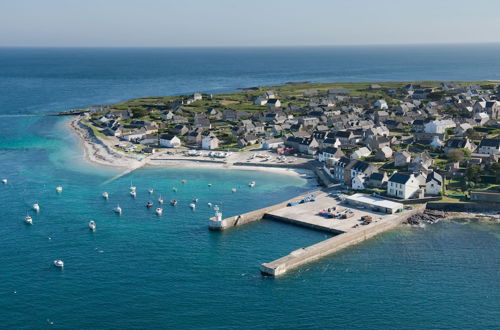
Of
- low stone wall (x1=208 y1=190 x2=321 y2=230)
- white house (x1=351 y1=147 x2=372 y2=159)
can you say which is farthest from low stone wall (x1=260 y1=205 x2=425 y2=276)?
white house (x1=351 y1=147 x2=372 y2=159)

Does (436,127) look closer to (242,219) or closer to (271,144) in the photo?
(271,144)

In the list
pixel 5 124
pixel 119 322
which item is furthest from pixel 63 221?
pixel 5 124

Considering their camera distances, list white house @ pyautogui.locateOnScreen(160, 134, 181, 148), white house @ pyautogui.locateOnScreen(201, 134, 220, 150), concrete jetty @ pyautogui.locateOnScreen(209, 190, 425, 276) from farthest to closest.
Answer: white house @ pyautogui.locateOnScreen(160, 134, 181, 148), white house @ pyautogui.locateOnScreen(201, 134, 220, 150), concrete jetty @ pyautogui.locateOnScreen(209, 190, 425, 276)

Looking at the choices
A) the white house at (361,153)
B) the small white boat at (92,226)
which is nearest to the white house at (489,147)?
the white house at (361,153)

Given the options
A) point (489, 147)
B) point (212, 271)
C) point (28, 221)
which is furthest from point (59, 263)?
point (489, 147)

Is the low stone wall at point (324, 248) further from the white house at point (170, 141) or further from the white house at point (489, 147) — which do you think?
the white house at point (170, 141)

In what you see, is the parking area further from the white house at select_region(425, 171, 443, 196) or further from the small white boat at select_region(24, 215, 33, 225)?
the small white boat at select_region(24, 215, 33, 225)
